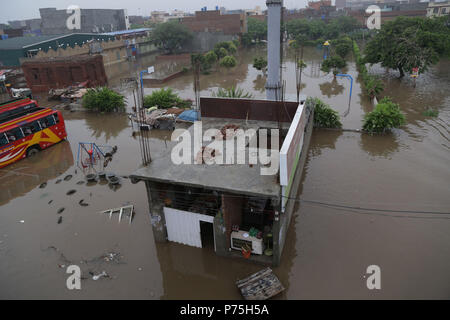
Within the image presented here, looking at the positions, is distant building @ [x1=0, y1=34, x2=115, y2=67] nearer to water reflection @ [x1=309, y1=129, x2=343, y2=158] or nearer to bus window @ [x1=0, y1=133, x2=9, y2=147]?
bus window @ [x1=0, y1=133, x2=9, y2=147]

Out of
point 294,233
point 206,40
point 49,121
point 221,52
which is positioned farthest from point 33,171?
point 206,40

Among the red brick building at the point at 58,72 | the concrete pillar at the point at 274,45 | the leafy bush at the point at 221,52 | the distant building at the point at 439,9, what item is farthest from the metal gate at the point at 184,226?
the distant building at the point at 439,9

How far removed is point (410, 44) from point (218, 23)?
172 ft

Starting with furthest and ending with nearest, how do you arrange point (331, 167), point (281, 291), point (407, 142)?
point (407, 142), point (331, 167), point (281, 291)

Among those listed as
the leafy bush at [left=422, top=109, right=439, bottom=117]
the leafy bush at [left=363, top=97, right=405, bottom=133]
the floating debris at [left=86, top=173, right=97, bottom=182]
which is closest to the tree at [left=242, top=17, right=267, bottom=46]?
the leafy bush at [left=422, top=109, right=439, bottom=117]

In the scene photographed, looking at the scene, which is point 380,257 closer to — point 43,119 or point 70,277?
point 70,277

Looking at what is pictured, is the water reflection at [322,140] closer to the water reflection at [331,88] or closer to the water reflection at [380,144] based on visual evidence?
the water reflection at [380,144]

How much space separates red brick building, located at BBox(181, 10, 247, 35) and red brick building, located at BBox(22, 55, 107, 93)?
43.2 m

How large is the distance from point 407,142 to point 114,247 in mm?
18152

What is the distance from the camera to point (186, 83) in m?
39.4

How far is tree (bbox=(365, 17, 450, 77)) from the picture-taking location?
30.6 metres

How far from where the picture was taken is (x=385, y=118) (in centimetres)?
2003

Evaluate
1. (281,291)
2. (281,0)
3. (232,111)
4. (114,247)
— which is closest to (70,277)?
(114,247)

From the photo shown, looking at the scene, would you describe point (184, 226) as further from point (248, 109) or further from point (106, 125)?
point (106, 125)
